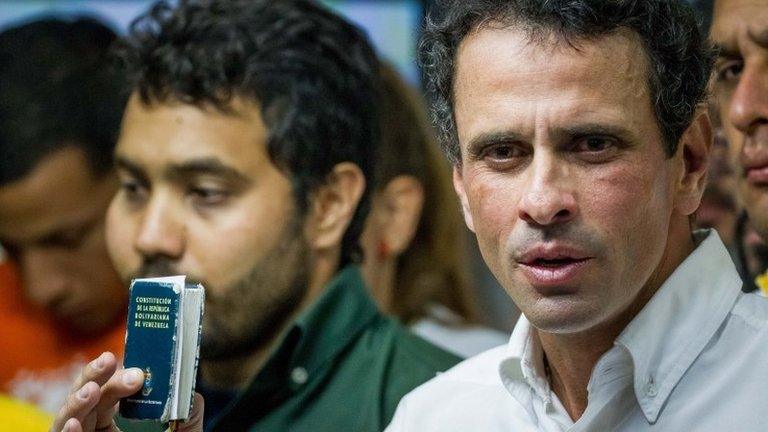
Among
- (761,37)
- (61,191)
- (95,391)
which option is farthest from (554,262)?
(61,191)

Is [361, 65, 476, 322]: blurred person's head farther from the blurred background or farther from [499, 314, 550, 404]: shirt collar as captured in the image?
[499, 314, 550, 404]: shirt collar

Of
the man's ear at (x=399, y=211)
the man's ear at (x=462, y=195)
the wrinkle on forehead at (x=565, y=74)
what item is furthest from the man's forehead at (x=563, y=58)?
the man's ear at (x=399, y=211)

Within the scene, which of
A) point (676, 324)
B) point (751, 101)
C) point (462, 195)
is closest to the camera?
point (676, 324)

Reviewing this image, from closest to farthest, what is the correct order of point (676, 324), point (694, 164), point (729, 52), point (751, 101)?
point (676, 324) < point (694, 164) < point (751, 101) < point (729, 52)

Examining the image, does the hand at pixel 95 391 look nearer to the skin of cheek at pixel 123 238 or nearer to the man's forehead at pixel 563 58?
the man's forehead at pixel 563 58

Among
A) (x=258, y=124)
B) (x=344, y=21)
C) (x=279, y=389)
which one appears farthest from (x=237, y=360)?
(x=344, y=21)

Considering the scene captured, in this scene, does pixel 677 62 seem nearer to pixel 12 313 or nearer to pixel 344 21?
pixel 344 21

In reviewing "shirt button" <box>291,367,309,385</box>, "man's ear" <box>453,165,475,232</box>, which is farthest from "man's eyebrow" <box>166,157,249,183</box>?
"man's ear" <box>453,165,475,232</box>

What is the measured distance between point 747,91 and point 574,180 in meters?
0.88

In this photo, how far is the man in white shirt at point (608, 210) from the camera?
237 centimetres

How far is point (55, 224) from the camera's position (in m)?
4.55

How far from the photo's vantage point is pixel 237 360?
3555 millimetres

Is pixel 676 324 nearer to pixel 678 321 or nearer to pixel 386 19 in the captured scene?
pixel 678 321

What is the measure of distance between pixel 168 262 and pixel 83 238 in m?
1.32
